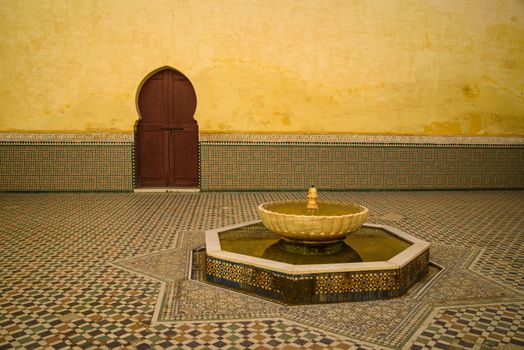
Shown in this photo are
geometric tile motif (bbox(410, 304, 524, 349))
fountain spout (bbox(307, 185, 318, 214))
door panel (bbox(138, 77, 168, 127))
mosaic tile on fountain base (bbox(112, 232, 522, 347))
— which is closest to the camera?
geometric tile motif (bbox(410, 304, 524, 349))

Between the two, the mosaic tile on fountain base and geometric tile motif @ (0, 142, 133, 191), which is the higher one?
geometric tile motif @ (0, 142, 133, 191)

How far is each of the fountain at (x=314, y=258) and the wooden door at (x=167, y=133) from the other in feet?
9.72

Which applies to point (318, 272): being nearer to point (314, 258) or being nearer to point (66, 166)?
point (314, 258)

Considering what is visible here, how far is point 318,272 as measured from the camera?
87.6 inches

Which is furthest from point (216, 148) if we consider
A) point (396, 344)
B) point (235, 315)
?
point (396, 344)

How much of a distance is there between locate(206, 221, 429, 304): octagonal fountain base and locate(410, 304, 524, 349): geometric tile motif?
0.32 m

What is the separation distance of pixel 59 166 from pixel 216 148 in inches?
77.4

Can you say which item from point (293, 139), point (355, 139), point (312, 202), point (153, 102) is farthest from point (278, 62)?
point (312, 202)

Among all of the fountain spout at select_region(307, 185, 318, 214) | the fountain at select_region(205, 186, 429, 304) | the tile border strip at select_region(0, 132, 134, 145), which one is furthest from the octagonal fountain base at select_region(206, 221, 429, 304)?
the tile border strip at select_region(0, 132, 134, 145)

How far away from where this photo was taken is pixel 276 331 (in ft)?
6.15

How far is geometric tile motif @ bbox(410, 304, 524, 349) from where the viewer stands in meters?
1.77

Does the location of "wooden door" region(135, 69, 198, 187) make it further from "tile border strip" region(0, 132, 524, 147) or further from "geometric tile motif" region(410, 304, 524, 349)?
"geometric tile motif" region(410, 304, 524, 349)

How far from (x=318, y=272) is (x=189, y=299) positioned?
637 mm

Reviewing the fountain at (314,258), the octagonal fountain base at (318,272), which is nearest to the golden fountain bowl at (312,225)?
the fountain at (314,258)
